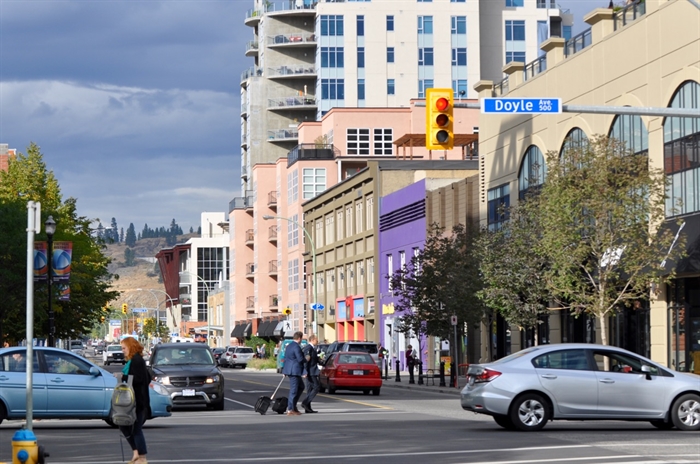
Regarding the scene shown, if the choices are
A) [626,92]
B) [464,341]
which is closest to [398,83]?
[464,341]

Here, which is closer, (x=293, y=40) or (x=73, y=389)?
(x=73, y=389)

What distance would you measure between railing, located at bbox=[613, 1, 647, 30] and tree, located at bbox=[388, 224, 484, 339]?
9.86 meters

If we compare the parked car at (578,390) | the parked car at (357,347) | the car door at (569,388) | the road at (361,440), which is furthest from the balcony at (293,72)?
the car door at (569,388)

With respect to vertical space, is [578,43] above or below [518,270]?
above

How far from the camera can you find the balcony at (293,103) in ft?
375

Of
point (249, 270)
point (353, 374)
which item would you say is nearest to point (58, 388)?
point (353, 374)

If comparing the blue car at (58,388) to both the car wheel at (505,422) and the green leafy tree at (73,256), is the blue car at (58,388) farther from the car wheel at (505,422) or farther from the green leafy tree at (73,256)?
the green leafy tree at (73,256)

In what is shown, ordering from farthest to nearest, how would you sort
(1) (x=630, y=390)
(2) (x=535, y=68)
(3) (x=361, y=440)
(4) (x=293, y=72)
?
1. (4) (x=293, y=72)
2. (2) (x=535, y=68)
3. (1) (x=630, y=390)
4. (3) (x=361, y=440)

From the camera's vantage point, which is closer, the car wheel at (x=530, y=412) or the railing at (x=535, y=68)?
the car wheel at (x=530, y=412)

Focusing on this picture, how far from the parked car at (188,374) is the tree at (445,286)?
16.7 metres

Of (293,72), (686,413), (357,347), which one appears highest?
(293,72)

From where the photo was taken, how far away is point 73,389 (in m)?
22.9

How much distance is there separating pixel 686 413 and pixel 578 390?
2045 mm

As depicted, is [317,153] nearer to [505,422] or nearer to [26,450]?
[505,422]
